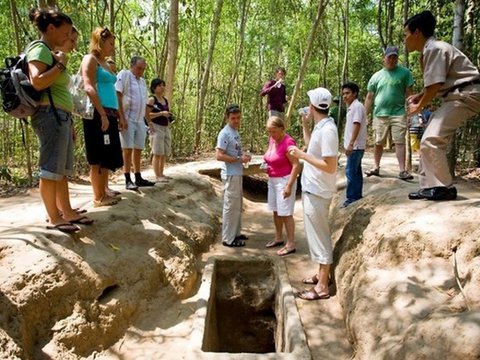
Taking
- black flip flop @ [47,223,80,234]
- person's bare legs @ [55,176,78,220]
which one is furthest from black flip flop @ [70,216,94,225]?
black flip flop @ [47,223,80,234]

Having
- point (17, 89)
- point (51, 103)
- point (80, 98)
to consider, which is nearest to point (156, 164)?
point (80, 98)

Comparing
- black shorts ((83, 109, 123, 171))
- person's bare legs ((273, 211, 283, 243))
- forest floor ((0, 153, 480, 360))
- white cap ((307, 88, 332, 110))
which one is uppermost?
white cap ((307, 88, 332, 110))

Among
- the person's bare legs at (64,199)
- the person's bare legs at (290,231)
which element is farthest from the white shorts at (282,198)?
the person's bare legs at (64,199)

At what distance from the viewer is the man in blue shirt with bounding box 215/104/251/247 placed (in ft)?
16.9

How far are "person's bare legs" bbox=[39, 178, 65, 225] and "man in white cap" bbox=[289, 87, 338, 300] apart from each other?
89.3 inches

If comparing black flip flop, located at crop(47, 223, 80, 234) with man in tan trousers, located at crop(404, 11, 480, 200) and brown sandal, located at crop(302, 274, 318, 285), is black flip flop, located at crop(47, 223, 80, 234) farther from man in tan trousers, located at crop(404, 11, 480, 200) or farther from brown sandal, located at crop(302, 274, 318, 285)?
man in tan trousers, located at crop(404, 11, 480, 200)

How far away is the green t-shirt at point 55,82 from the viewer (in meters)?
3.17

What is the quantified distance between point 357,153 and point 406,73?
1512 mm

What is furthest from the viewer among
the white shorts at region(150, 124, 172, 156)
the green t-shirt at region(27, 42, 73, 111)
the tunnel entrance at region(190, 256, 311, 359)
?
the white shorts at region(150, 124, 172, 156)

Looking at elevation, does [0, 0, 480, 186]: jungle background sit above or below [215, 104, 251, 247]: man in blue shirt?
above

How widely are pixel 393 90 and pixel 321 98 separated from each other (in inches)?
89.8

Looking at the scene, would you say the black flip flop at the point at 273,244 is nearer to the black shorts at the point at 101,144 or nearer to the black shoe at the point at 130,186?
the black shoe at the point at 130,186

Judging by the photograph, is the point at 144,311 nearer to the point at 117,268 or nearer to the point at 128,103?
the point at 117,268

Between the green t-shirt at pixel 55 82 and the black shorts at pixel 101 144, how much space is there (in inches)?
21.8
